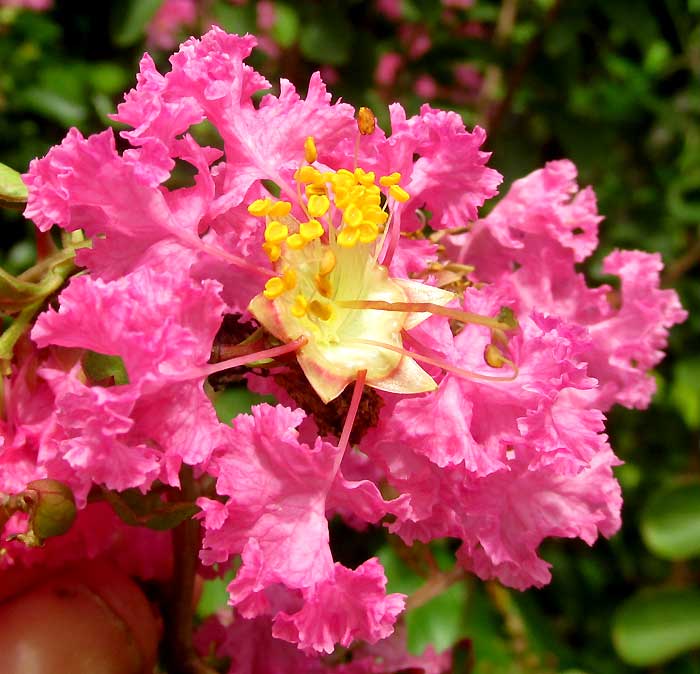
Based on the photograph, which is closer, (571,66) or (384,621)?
(384,621)

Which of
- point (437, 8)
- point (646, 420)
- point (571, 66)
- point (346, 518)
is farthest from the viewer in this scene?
point (646, 420)

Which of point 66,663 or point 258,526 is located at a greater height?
point 258,526

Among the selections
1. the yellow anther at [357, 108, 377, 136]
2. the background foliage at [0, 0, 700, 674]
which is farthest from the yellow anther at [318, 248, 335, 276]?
the background foliage at [0, 0, 700, 674]

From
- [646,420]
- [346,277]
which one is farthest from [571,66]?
[346,277]

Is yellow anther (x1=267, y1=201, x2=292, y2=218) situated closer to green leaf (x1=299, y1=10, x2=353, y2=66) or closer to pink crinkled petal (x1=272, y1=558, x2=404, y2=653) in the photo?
pink crinkled petal (x1=272, y1=558, x2=404, y2=653)

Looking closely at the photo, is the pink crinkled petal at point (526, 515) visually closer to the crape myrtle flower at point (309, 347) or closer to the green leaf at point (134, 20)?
the crape myrtle flower at point (309, 347)

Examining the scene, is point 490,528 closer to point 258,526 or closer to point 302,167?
point 258,526
